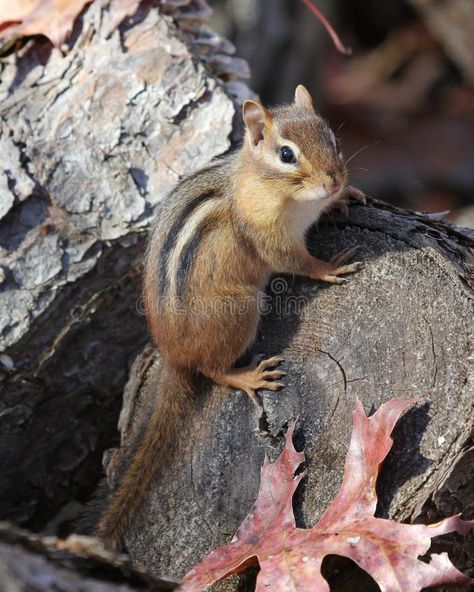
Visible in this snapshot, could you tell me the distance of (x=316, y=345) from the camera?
3.33m

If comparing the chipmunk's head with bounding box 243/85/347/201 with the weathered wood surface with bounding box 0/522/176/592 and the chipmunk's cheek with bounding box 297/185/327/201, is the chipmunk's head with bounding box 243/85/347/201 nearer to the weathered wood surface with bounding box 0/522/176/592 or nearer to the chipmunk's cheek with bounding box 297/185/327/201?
the chipmunk's cheek with bounding box 297/185/327/201

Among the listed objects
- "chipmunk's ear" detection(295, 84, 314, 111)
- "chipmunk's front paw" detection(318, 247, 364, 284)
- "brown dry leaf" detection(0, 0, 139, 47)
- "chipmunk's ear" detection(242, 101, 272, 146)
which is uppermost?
"brown dry leaf" detection(0, 0, 139, 47)

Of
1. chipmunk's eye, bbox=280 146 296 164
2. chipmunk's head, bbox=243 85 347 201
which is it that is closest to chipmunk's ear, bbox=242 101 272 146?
chipmunk's head, bbox=243 85 347 201

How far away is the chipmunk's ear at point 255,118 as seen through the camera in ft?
11.9

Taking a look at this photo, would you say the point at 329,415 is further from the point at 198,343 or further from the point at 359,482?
the point at 198,343

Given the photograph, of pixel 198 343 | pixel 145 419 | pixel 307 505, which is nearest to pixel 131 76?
pixel 198 343

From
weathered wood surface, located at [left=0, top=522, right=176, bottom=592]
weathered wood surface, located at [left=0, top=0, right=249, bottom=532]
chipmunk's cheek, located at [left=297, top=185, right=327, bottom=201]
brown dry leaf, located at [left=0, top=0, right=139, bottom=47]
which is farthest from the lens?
brown dry leaf, located at [left=0, top=0, right=139, bottom=47]

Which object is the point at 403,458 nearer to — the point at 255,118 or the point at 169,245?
the point at 169,245

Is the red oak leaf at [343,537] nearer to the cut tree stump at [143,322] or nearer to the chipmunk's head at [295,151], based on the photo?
the cut tree stump at [143,322]

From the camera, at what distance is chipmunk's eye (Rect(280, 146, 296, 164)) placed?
3.55 meters

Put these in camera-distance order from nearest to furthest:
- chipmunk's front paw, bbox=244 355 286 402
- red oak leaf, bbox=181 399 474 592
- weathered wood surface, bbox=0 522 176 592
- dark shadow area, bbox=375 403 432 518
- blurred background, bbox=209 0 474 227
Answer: weathered wood surface, bbox=0 522 176 592 < red oak leaf, bbox=181 399 474 592 < dark shadow area, bbox=375 403 432 518 < chipmunk's front paw, bbox=244 355 286 402 < blurred background, bbox=209 0 474 227

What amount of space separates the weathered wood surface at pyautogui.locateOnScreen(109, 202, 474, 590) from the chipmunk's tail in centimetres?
5

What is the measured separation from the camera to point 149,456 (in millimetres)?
3441

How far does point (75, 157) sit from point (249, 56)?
13.5 ft
